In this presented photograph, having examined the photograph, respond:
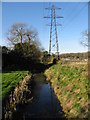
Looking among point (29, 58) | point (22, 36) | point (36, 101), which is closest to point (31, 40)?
point (22, 36)

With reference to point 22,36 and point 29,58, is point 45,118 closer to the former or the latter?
point 29,58

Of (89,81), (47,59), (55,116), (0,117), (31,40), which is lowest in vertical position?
(55,116)

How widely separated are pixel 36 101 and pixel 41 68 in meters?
18.3

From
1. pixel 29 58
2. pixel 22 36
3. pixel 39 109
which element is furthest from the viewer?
pixel 22 36

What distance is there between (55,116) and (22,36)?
979 inches

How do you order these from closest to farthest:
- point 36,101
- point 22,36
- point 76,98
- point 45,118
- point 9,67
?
point 45,118 → point 76,98 → point 36,101 → point 9,67 → point 22,36

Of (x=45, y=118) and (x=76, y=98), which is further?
(x=76, y=98)

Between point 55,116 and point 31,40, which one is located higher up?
point 31,40

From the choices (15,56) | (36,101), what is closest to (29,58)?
(15,56)

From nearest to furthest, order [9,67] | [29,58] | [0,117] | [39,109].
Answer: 1. [0,117]
2. [39,109]
3. [9,67]
4. [29,58]

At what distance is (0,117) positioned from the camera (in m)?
4.57

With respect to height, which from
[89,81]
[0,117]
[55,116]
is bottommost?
[55,116]

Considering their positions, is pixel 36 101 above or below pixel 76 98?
below

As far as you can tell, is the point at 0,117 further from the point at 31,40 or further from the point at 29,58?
the point at 31,40
